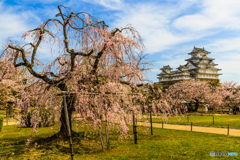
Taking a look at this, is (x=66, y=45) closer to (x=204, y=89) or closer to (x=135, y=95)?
(x=135, y=95)

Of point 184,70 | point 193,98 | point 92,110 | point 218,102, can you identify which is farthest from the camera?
point 184,70

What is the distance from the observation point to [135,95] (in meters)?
9.73

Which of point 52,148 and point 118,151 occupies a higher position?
point 52,148

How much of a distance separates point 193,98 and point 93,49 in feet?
137

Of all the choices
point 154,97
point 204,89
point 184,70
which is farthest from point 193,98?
point 154,97

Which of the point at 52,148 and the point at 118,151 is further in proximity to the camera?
the point at 118,151

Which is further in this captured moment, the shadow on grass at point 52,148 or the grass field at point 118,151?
the shadow on grass at point 52,148

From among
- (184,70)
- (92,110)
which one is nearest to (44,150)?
(92,110)

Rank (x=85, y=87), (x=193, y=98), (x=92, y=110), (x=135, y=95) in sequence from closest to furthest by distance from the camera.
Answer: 1. (x=92, y=110)
2. (x=85, y=87)
3. (x=135, y=95)
4. (x=193, y=98)

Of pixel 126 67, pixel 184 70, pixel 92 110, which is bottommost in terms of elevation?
pixel 92 110

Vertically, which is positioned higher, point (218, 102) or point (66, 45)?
point (66, 45)

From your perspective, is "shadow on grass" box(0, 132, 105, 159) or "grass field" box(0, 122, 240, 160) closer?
"grass field" box(0, 122, 240, 160)

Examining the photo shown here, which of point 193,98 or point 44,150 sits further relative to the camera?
point 193,98

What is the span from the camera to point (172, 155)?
26.3ft
